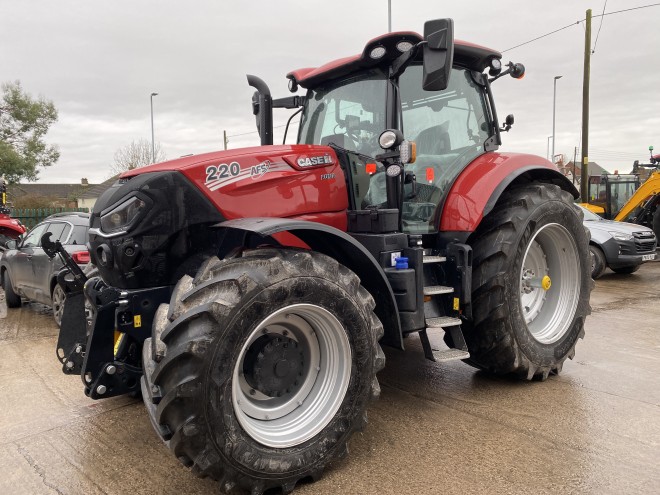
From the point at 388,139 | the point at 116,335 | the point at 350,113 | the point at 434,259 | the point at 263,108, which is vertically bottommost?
the point at 116,335

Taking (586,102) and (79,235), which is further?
(586,102)

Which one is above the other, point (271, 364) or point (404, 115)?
point (404, 115)

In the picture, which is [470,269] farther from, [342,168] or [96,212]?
[96,212]

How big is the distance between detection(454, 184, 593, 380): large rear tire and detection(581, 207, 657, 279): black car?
243 inches

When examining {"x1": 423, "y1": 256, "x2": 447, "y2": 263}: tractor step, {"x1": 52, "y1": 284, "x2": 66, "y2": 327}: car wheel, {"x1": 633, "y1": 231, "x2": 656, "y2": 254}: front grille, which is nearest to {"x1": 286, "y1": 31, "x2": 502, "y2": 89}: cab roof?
{"x1": 423, "y1": 256, "x2": 447, "y2": 263}: tractor step

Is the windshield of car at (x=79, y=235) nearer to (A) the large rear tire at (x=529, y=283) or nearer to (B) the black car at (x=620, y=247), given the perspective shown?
(A) the large rear tire at (x=529, y=283)

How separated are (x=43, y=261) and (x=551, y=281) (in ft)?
21.9

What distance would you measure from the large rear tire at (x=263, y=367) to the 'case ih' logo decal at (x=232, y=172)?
511 millimetres

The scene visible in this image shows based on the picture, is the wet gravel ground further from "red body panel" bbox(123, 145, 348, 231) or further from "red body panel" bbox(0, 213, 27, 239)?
"red body panel" bbox(0, 213, 27, 239)

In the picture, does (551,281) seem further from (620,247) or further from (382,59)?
(620,247)

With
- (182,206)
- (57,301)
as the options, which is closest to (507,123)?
(182,206)

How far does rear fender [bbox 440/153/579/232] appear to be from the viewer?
395cm

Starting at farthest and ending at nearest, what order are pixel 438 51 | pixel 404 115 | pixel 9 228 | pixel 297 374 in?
pixel 9 228
pixel 404 115
pixel 438 51
pixel 297 374

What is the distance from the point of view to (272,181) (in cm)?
343
